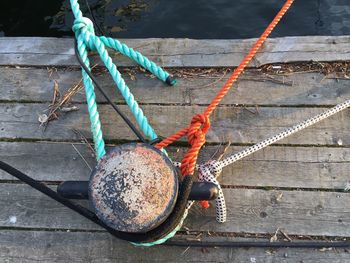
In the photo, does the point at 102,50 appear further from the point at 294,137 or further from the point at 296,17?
the point at 296,17

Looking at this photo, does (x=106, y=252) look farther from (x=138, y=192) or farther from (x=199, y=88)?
(x=199, y=88)

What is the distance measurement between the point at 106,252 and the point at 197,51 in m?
1.35

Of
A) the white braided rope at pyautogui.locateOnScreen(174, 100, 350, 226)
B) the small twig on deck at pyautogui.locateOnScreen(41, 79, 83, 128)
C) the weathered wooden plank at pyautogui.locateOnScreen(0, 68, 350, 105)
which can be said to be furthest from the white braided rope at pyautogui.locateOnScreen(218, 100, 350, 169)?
the small twig on deck at pyautogui.locateOnScreen(41, 79, 83, 128)

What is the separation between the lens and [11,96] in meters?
2.64

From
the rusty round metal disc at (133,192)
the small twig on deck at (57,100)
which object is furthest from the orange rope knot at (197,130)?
the small twig on deck at (57,100)

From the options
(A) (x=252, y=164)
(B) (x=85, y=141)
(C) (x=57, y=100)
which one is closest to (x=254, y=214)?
(A) (x=252, y=164)

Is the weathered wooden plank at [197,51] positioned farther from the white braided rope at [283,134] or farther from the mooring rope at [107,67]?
the white braided rope at [283,134]

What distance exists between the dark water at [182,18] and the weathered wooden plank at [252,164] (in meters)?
1.85

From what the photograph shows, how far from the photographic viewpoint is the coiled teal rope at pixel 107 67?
2.29 metres

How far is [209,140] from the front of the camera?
2.37 metres

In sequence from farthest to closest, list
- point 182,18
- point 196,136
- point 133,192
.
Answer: point 182,18 < point 196,136 < point 133,192

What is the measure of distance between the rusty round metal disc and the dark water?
2.45 metres

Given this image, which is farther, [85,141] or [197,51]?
[197,51]

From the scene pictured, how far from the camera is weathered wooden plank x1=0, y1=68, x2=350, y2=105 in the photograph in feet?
8.20
